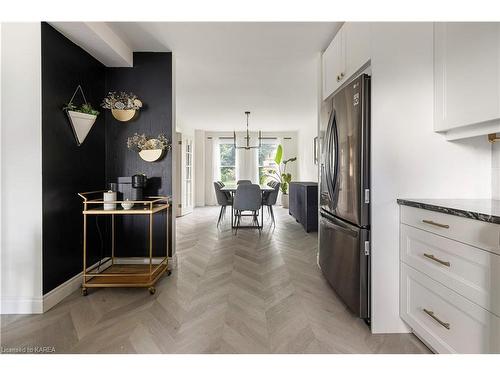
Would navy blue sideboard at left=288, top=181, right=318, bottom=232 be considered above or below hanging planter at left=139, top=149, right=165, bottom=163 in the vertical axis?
below

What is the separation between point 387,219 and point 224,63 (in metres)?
2.54

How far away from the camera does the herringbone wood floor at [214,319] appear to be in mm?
1553

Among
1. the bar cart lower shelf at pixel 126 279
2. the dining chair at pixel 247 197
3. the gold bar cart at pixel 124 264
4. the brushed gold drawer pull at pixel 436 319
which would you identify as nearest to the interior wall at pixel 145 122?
the gold bar cart at pixel 124 264

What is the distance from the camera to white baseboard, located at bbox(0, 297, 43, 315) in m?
1.93

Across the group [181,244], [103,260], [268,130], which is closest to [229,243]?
[181,244]

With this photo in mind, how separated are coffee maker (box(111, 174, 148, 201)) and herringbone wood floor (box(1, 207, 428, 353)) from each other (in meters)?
0.86

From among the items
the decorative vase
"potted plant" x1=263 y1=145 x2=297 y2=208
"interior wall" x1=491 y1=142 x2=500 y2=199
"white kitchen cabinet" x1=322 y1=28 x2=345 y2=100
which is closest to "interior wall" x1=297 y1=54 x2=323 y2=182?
"potted plant" x1=263 y1=145 x2=297 y2=208

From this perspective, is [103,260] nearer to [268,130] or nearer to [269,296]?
[269,296]

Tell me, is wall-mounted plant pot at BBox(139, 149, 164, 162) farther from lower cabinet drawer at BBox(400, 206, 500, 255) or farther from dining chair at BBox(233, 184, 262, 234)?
lower cabinet drawer at BBox(400, 206, 500, 255)

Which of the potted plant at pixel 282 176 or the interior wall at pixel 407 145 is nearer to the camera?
the interior wall at pixel 407 145

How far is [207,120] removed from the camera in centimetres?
687

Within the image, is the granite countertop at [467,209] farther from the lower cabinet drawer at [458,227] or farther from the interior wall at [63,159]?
the interior wall at [63,159]

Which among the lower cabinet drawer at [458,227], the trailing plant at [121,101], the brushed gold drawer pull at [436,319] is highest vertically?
the trailing plant at [121,101]
